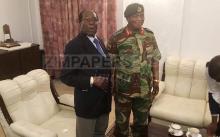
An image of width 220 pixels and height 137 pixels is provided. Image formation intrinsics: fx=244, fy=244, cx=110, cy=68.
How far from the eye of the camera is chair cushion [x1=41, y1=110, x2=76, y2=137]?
222 centimetres

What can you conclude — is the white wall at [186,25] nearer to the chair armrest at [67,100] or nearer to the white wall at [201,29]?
the white wall at [201,29]

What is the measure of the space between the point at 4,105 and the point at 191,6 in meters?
2.40

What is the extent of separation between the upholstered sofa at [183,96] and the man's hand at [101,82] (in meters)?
1.11

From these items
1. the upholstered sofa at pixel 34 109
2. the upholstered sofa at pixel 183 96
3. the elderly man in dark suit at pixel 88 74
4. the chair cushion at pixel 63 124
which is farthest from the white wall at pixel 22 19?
the elderly man in dark suit at pixel 88 74

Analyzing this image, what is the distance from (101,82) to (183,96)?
1674 mm

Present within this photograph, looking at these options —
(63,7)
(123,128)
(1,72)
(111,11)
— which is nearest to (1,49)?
(1,72)

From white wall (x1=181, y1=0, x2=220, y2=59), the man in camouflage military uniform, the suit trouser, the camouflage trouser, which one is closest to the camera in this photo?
the suit trouser

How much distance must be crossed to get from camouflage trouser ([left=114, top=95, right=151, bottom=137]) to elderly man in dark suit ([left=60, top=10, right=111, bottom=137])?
1.11ft

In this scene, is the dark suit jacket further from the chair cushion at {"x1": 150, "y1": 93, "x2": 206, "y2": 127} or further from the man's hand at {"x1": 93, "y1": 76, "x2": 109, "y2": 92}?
the chair cushion at {"x1": 150, "y1": 93, "x2": 206, "y2": 127}

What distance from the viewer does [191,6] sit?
304 cm

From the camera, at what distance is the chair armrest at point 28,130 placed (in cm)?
192

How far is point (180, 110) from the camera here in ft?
8.89

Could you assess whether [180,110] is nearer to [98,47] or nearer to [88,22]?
[98,47]

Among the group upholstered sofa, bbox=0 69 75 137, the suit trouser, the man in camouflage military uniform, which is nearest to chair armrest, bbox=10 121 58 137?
upholstered sofa, bbox=0 69 75 137
